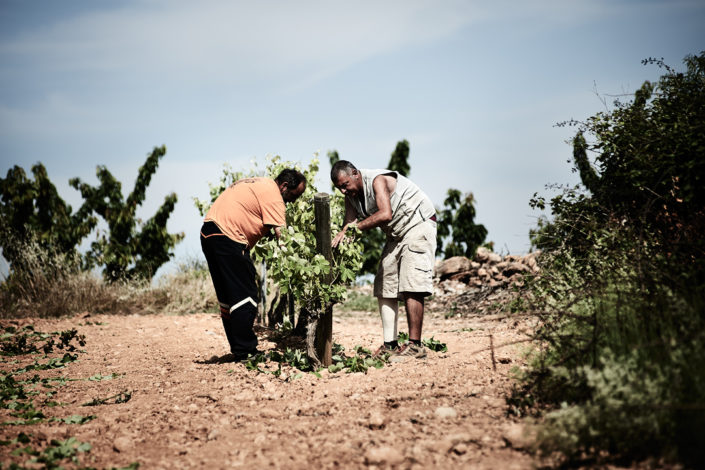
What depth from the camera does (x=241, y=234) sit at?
4918 millimetres

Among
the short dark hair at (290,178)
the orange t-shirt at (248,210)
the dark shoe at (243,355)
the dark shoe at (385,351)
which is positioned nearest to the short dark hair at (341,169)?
the short dark hair at (290,178)

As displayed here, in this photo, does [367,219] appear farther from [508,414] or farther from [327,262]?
[508,414]

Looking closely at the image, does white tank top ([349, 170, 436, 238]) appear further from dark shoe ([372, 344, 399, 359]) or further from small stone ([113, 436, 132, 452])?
small stone ([113, 436, 132, 452])

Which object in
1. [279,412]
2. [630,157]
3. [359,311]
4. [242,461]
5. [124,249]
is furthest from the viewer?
[124,249]

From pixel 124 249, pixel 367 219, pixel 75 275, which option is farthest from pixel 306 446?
pixel 124 249

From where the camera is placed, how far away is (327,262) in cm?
445

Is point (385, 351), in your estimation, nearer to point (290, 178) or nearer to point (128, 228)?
point (290, 178)

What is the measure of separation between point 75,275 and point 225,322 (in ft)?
24.5

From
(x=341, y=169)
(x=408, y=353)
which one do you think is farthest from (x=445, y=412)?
(x=341, y=169)

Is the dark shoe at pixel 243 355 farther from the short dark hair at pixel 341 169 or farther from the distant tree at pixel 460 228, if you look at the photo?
the distant tree at pixel 460 228

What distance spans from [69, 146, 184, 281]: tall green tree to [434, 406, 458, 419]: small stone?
35.2ft

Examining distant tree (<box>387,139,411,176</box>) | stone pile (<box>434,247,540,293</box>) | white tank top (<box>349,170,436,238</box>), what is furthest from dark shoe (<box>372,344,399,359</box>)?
distant tree (<box>387,139,411,176</box>)

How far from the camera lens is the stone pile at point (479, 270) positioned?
11250mm

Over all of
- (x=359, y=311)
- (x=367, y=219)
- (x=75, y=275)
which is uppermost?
(x=367, y=219)
